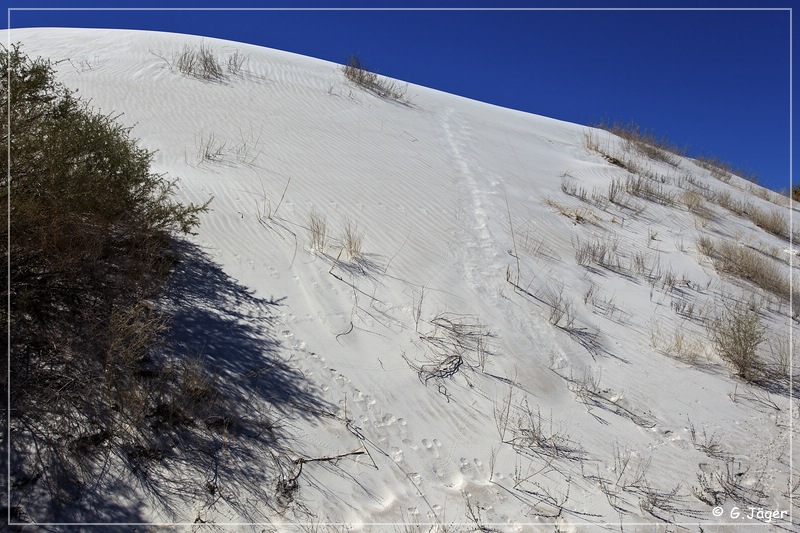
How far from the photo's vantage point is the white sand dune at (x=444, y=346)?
9.39 feet

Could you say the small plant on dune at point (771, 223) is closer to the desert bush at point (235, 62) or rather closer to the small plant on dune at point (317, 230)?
the small plant on dune at point (317, 230)

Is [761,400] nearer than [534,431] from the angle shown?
No

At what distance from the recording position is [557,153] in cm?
1163

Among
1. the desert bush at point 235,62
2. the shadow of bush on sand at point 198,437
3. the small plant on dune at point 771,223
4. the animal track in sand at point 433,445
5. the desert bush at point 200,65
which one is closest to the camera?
the shadow of bush on sand at point 198,437

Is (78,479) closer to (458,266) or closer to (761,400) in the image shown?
(458,266)

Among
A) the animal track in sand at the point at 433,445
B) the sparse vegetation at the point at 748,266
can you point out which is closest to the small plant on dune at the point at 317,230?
the animal track in sand at the point at 433,445

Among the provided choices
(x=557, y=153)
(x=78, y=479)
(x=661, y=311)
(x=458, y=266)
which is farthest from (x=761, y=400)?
(x=557, y=153)

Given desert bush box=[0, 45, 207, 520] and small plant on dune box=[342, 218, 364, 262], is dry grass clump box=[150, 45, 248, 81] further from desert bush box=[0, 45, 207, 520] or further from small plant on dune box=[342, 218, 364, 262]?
desert bush box=[0, 45, 207, 520]

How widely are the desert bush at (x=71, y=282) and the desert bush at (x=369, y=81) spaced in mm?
8550

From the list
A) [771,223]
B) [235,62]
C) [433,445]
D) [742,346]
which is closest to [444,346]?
[433,445]

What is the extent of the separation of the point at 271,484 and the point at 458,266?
3130mm

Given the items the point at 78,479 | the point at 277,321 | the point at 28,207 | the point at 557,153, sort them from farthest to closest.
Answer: the point at 557,153
the point at 277,321
the point at 28,207
the point at 78,479

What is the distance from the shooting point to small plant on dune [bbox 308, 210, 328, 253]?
16.5ft

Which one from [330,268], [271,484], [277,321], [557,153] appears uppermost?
[557,153]
